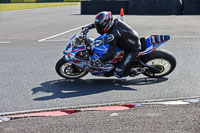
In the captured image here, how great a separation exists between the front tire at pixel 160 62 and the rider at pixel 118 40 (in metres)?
0.38

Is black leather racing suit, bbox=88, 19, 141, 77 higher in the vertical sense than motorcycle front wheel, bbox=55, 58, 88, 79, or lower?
higher

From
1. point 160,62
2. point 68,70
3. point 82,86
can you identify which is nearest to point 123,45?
point 160,62

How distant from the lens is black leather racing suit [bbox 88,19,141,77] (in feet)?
25.7

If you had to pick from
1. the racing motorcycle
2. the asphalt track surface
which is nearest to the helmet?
the racing motorcycle

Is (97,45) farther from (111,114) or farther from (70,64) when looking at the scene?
(111,114)

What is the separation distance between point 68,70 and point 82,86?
638 mm

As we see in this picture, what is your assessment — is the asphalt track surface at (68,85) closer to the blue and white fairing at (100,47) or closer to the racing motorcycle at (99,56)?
the racing motorcycle at (99,56)

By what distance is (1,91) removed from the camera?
7.61 metres

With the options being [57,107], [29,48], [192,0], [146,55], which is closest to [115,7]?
[192,0]

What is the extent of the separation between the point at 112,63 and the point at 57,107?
2090 millimetres

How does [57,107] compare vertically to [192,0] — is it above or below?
below

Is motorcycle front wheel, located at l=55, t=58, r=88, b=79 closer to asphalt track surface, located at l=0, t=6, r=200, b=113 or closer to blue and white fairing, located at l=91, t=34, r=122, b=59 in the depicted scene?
asphalt track surface, located at l=0, t=6, r=200, b=113

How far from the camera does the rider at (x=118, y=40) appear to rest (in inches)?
307

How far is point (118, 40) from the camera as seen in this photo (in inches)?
313
